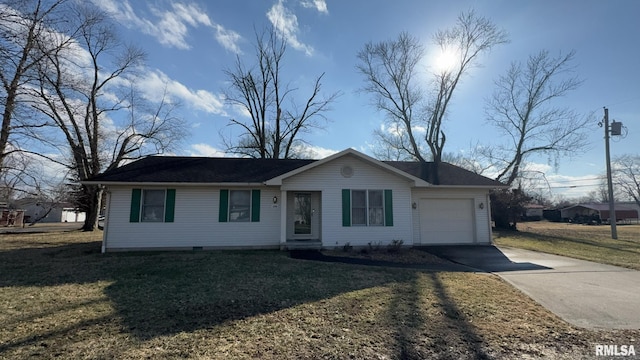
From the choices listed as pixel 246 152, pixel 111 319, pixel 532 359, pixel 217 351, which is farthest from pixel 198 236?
pixel 246 152

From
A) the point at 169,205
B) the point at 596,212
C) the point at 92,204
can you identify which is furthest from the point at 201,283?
the point at 596,212

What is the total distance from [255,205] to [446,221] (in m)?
8.03

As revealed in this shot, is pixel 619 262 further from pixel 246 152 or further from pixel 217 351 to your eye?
pixel 246 152

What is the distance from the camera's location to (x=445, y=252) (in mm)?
11688

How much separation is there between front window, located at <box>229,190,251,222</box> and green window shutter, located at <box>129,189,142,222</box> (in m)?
3.29

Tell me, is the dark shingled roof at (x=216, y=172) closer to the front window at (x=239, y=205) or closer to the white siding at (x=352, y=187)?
the front window at (x=239, y=205)

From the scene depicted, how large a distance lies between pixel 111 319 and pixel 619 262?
13666 mm

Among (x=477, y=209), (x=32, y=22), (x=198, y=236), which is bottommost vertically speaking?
(x=198, y=236)

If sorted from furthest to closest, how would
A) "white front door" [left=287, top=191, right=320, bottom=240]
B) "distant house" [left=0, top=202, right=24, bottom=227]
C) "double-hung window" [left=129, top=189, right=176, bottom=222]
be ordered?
"distant house" [left=0, top=202, right=24, bottom=227] → "white front door" [left=287, top=191, right=320, bottom=240] → "double-hung window" [left=129, top=189, right=176, bottom=222]

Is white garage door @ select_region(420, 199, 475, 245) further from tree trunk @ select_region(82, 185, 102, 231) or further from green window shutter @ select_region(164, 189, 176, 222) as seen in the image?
tree trunk @ select_region(82, 185, 102, 231)

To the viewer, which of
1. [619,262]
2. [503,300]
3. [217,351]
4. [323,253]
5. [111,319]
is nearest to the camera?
[217,351]

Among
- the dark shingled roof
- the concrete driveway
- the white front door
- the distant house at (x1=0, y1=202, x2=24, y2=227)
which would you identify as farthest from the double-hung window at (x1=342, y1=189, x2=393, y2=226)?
the distant house at (x1=0, y1=202, x2=24, y2=227)

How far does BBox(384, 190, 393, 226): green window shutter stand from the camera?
40.0 ft

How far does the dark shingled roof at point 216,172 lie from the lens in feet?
38.4
